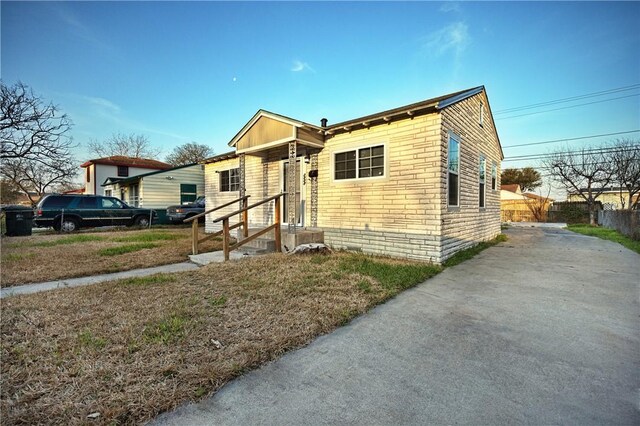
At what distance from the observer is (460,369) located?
236 cm

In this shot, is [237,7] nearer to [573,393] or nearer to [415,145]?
[415,145]

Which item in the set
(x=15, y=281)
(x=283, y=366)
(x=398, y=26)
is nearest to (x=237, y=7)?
(x=398, y=26)

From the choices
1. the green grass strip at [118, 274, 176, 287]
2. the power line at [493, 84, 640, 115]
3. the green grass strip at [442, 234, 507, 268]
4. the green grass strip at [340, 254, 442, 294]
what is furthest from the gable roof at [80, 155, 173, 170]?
the power line at [493, 84, 640, 115]

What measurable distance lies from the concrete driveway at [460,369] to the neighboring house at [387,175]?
2741mm

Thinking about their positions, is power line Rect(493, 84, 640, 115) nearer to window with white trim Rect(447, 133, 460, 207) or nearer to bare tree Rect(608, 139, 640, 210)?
bare tree Rect(608, 139, 640, 210)

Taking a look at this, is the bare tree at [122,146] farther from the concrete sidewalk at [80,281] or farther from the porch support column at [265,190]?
the concrete sidewalk at [80,281]

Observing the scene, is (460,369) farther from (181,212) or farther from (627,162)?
(627,162)

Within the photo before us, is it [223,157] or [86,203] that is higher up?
[223,157]

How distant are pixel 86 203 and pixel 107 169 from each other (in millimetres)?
18033

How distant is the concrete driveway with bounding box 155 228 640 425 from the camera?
1826 mm

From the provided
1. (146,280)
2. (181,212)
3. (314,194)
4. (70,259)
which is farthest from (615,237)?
(181,212)

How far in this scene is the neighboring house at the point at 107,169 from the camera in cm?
2766

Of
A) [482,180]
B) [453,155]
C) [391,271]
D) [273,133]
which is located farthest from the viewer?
[482,180]

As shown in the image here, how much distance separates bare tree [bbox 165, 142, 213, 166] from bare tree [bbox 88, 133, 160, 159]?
527cm
